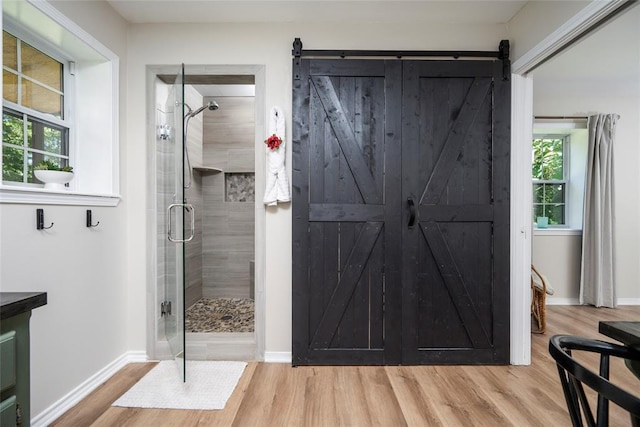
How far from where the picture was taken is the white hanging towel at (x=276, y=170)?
8.23 ft

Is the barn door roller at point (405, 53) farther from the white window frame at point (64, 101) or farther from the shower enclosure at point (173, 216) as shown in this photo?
the white window frame at point (64, 101)

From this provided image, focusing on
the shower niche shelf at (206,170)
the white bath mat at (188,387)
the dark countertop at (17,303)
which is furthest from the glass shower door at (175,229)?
the shower niche shelf at (206,170)

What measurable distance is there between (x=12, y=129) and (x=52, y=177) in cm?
34

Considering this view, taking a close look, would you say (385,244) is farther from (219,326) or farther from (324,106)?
(219,326)

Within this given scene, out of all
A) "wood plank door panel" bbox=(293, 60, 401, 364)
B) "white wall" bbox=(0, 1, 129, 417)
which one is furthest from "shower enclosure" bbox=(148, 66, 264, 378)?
"wood plank door panel" bbox=(293, 60, 401, 364)

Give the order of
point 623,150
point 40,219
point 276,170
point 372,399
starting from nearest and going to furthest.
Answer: point 40,219, point 372,399, point 276,170, point 623,150

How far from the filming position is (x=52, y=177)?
1.94m

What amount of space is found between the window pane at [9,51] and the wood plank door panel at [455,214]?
97.3 inches

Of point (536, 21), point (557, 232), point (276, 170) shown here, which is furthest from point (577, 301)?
point (276, 170)

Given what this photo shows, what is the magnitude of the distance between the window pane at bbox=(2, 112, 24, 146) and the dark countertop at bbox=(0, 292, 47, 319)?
1.17 m

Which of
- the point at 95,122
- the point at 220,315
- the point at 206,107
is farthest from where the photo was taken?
the point at 220,315

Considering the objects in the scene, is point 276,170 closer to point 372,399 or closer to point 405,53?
point 405,53

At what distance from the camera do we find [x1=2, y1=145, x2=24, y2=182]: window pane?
1.85 metres

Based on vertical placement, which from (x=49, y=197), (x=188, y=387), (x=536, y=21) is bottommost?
(x=188, y=387)
